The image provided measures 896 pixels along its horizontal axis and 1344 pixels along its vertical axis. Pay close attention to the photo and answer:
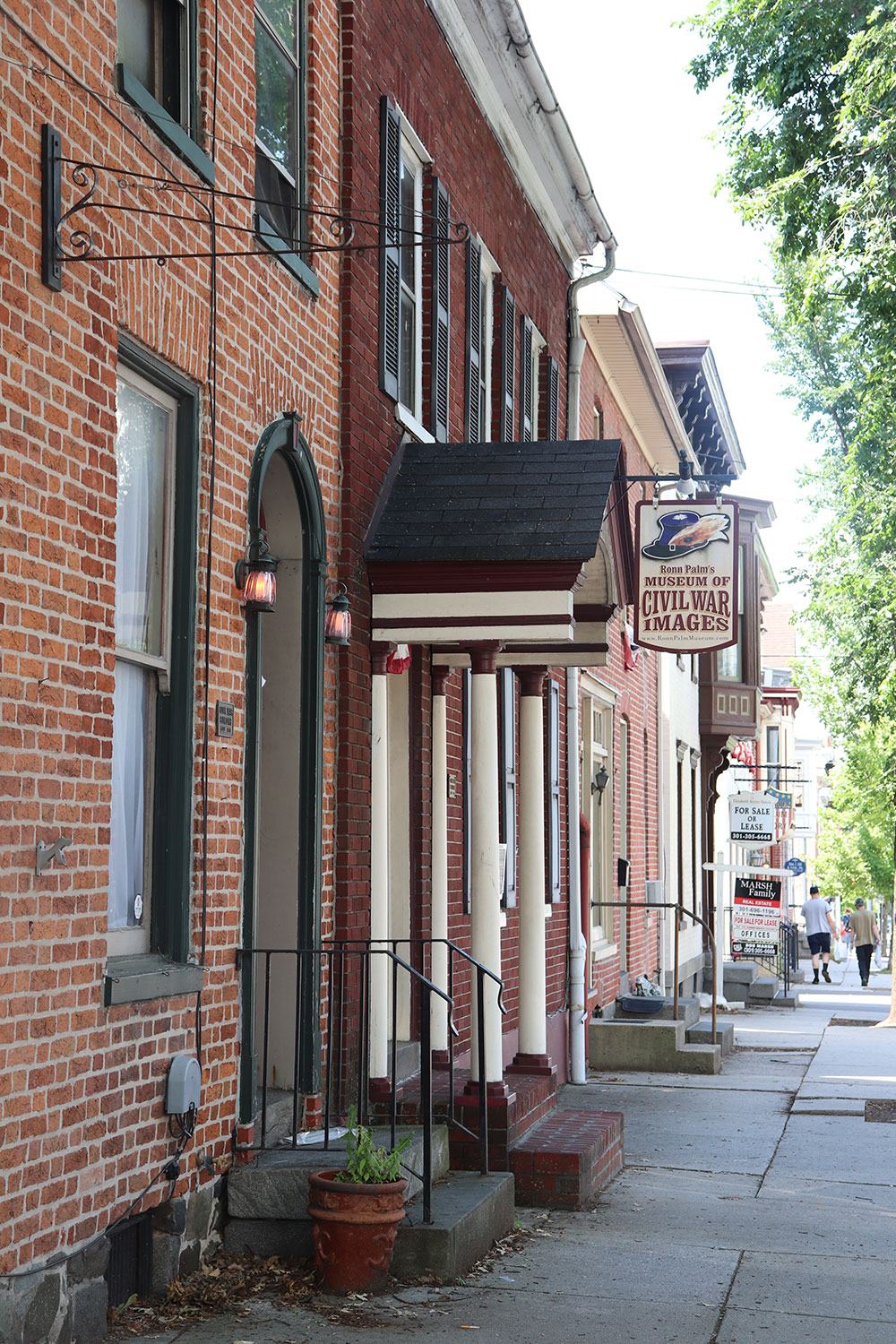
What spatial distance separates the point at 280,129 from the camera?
785 cm

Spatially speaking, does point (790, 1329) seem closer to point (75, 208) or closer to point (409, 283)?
point (75, 208)

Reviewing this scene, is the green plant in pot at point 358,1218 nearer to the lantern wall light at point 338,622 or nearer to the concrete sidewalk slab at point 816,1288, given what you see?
the concrete sidewalk slab at point 816,1288

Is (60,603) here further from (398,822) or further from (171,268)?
(398,822)

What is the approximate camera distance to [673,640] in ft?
46.9

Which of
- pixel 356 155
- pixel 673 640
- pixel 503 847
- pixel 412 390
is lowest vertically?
pixel 503 847

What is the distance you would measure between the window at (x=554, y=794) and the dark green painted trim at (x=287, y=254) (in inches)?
265

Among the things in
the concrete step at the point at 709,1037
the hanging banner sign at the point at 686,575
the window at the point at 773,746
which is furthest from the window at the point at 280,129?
the window at the point at 773,746

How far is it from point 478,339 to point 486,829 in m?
4.82

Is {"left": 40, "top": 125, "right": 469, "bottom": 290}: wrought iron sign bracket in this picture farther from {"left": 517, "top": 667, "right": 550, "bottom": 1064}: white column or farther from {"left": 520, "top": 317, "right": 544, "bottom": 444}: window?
{"left": 520, "top": 317, "right": 544, "bottom": 444}: window

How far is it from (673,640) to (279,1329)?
9371mm

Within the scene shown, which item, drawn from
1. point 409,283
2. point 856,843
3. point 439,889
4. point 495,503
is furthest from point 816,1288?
point 856,843

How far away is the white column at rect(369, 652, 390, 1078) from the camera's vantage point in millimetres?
8344

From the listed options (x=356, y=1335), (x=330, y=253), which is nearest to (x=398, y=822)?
(x=330, y=253)

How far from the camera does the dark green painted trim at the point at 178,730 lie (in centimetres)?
625
